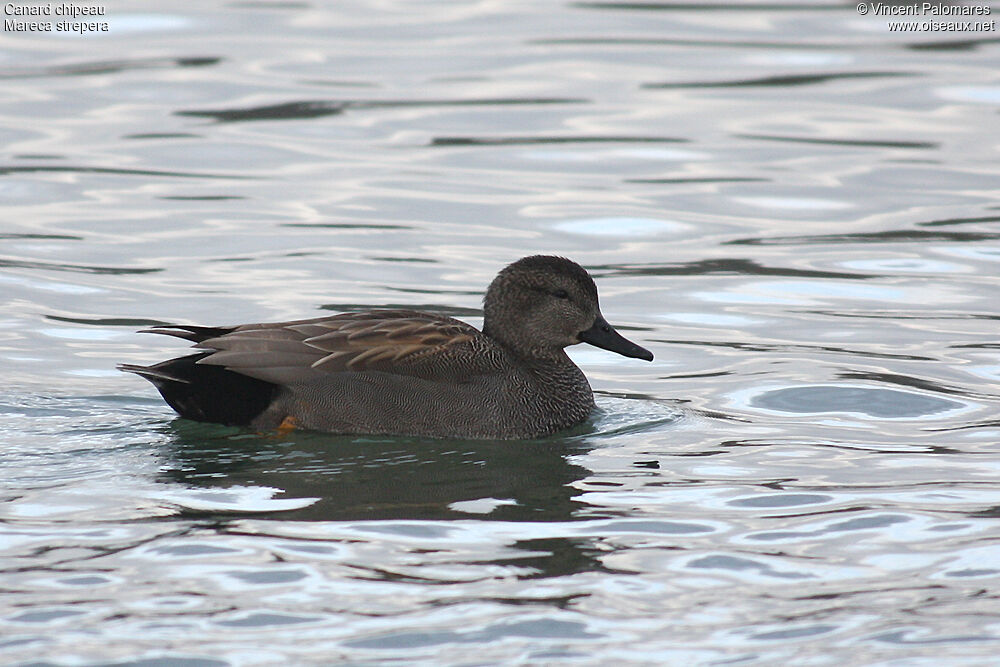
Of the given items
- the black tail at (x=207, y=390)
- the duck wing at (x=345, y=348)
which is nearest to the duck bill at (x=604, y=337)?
the duck wing at (x=345, y=348)

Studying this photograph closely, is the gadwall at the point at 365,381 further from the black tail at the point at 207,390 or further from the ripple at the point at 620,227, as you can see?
the ripple at the point at 620,227

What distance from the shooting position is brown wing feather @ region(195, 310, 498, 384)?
8.50m

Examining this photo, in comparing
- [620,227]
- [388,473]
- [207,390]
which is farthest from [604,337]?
[620,227]

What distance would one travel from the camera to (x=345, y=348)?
867 centimetres

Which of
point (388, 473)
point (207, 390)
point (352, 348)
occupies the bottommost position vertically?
point (388, 473)

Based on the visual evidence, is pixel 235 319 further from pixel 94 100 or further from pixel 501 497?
pixel 94 100

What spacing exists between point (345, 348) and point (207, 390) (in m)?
0.73

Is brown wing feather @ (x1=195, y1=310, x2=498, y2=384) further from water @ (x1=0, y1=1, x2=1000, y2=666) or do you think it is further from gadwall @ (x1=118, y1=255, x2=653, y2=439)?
water @ (x1=0, y1=1, x2=1000, y2=666)

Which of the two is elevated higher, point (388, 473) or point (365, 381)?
point (365, 381)

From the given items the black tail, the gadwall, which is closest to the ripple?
the gadwall

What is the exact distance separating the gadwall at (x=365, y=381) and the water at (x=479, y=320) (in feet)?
0.50

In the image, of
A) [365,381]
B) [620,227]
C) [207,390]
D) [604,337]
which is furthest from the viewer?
[620,227]

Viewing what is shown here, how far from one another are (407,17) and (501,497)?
14.2m

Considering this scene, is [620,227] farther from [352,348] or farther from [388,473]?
[388,473]
